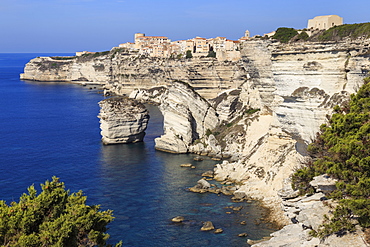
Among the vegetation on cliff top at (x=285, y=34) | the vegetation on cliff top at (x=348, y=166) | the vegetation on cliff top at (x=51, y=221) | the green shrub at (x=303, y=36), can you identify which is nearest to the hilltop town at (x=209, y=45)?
the green shrub at (x=303, y=36)

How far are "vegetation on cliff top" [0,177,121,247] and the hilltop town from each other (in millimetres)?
34868

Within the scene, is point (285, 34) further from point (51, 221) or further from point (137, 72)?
point (137, 72)

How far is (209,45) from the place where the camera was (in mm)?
102562

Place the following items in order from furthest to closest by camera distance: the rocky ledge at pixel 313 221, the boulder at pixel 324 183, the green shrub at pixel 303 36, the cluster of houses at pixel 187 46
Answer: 1. the cluster of houses at pixel 187 46
2. the green shrub at pixel 303 36
3. the boulder at pixel 324 183
4. the rocky ledge at pixel 313 221

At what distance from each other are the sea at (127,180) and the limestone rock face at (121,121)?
1.41m

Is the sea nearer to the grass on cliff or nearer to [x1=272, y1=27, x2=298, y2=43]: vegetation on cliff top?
[x1=272, y1=27, x2=298, y2=43]: vegetation on cliff top

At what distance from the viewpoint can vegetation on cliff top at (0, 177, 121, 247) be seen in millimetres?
18016

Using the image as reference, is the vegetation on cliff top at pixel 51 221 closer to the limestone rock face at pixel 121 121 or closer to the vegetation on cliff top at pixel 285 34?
the vegetation on cliff top at pixel 285 34

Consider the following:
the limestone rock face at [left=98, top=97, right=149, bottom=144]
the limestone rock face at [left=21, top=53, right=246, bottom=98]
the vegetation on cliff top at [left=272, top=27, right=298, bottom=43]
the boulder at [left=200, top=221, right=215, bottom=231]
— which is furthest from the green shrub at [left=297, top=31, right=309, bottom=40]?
the limestone rock face at [left=21, top=53, right=246, bottom=98]

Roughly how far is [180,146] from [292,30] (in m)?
20.8

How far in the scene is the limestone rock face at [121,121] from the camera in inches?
2466

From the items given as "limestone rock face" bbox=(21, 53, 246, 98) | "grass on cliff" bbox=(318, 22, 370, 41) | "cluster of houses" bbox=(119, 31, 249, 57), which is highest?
"cluster of houses" bbox=(119, 31, 249, 57)

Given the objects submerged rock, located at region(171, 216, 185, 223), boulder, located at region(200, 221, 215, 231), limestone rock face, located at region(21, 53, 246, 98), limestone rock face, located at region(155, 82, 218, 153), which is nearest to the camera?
boulder, located at region(200, 221, 215, 231)

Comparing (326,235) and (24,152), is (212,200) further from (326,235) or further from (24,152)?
(24,152)
